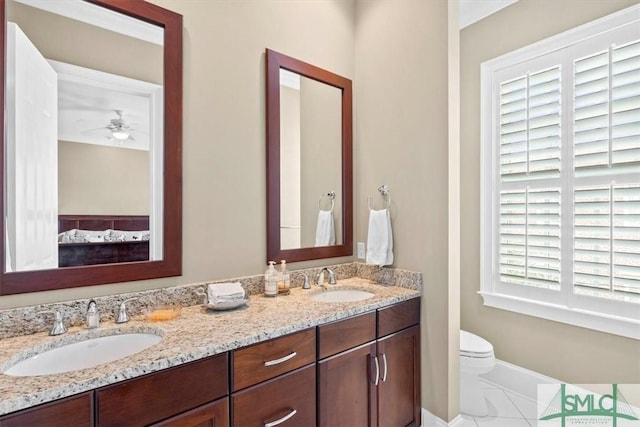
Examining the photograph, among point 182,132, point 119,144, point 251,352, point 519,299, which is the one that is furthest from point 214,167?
point 519,299

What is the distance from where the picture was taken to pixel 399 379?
71.7 inches

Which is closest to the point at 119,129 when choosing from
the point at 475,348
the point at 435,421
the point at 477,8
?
the point at 435,421

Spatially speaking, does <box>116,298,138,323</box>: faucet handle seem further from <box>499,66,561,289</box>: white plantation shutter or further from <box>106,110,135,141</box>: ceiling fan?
<box>499,66,561,289</box>: white plantation shutter

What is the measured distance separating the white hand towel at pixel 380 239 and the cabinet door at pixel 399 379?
1.44 ft

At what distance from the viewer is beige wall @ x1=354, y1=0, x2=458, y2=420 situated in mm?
1866

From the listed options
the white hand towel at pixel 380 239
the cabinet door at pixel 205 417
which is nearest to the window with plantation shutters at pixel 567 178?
the white hand towel at pixel 380 239

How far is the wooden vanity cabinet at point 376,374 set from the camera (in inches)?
58.9

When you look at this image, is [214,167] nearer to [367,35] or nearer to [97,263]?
[97,263]

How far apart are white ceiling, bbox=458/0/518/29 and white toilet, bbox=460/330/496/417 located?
2.35 m

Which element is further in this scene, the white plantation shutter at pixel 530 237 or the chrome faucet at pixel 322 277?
the white plantation shutter at pixel 530 237

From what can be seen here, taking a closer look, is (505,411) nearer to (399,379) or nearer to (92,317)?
(399,379)

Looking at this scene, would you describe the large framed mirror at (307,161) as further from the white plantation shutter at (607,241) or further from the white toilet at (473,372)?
the white plantation shutter at (607,241)

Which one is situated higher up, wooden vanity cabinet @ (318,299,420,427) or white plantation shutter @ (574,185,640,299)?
white plantation shutter @ (574,185,640,299)

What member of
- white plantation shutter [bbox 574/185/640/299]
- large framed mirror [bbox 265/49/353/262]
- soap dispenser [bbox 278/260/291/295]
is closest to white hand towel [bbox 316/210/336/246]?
large framed mirror [bbox 265/49/353/262]
